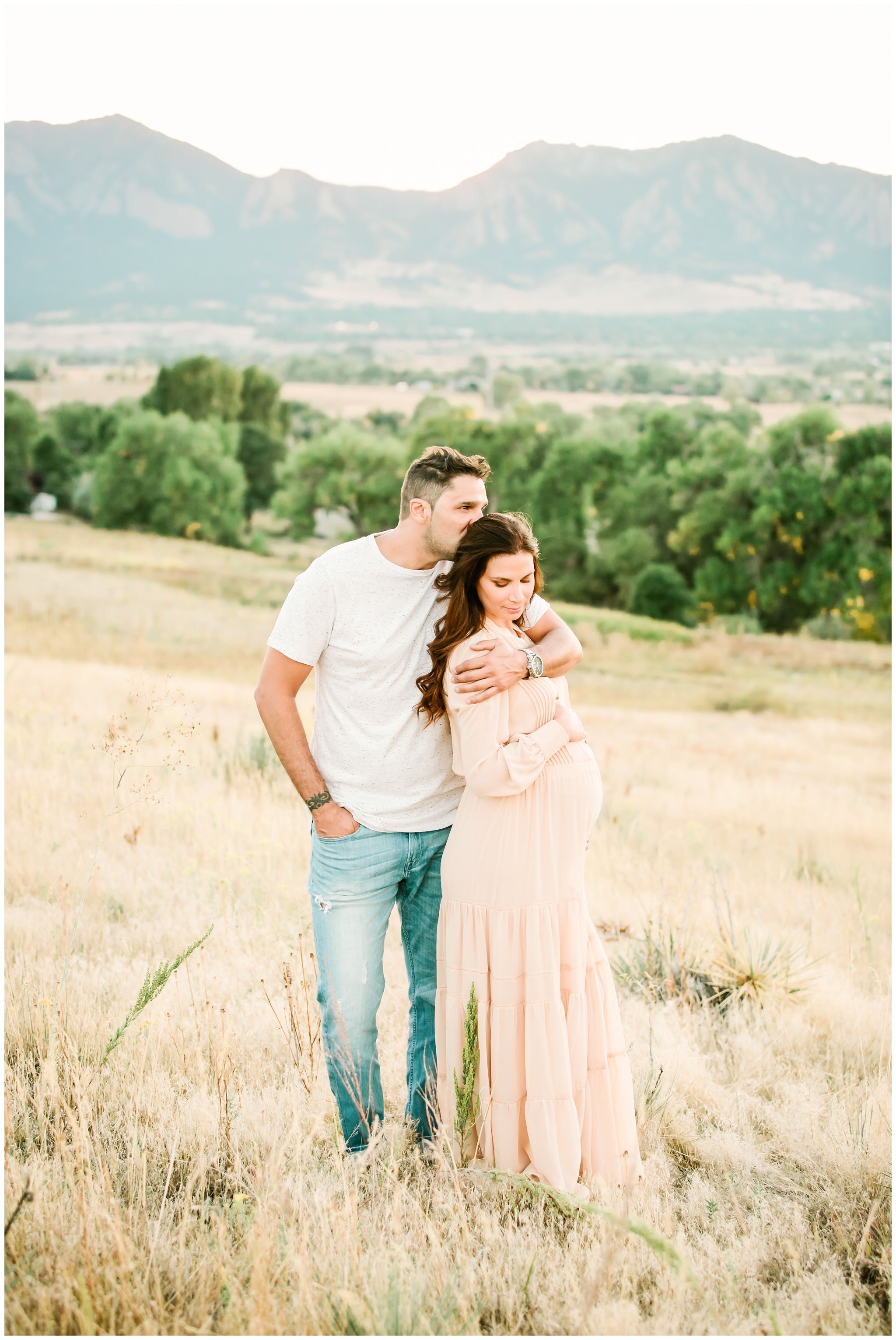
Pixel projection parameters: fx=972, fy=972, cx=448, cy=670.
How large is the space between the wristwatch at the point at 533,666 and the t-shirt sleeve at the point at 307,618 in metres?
0.68

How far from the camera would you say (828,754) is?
61.4ft

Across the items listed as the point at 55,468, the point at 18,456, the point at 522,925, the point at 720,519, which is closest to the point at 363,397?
the point at 55,468

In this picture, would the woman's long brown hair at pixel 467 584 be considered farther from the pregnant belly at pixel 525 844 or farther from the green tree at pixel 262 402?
the green tree at pixel 262 402

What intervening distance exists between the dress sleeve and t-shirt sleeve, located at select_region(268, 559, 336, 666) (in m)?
0.50

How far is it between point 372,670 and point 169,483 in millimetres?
61333

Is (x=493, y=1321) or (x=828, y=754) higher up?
(x=493, y=1321)

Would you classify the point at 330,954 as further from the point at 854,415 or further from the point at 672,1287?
the point at 854,415

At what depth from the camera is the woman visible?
3.02 metres

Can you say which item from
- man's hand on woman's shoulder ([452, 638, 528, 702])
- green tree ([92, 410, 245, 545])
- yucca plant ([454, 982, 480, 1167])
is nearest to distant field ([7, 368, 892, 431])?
green tree ([92, 410, 245, 545])

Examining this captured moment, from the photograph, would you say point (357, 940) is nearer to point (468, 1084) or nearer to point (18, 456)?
point (468, 1084)

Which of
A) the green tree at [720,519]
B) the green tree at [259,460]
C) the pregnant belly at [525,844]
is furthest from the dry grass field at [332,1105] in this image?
the green tree at [259,460]

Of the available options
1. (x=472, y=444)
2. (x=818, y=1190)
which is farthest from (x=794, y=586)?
(x=818, y=1190)

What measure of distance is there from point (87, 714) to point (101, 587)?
2152cm

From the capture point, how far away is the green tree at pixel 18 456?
6291cm
